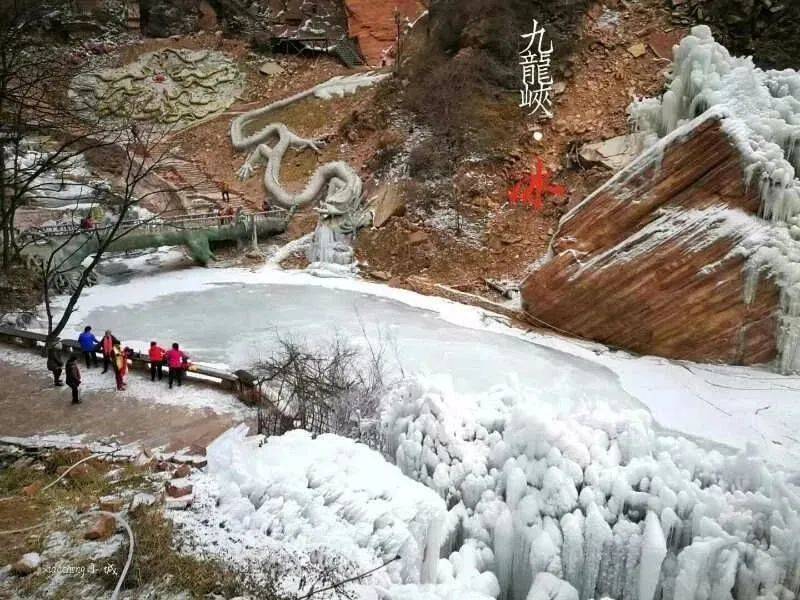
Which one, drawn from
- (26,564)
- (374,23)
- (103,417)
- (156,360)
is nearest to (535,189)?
(156,360)

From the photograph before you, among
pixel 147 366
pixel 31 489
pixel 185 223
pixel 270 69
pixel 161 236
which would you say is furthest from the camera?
pixel 270 69

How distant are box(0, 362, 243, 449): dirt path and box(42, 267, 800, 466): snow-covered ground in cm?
236

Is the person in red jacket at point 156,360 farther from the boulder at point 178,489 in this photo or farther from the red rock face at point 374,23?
the red rock face at point 374,23

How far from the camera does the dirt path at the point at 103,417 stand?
8.46 metres

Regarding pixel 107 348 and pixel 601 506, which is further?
pixel 107 348

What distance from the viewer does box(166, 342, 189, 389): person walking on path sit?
993 cm

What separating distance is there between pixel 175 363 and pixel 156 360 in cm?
46

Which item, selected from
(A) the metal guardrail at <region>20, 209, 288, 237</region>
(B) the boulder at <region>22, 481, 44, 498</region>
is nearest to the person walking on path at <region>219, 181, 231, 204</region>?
(A) the metal guardrail at <region>20, 209, 288, 237</region>

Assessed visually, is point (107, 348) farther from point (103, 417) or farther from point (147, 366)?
point (103, 417)

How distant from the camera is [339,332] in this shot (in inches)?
501

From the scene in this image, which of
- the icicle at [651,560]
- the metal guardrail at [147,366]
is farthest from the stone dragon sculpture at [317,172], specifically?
the icicle at [651,560]

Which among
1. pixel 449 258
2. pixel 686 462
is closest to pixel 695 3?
pixel 449 258

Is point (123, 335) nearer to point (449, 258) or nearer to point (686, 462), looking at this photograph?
point (449, 258)

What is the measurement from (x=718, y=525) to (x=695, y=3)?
727 inches
